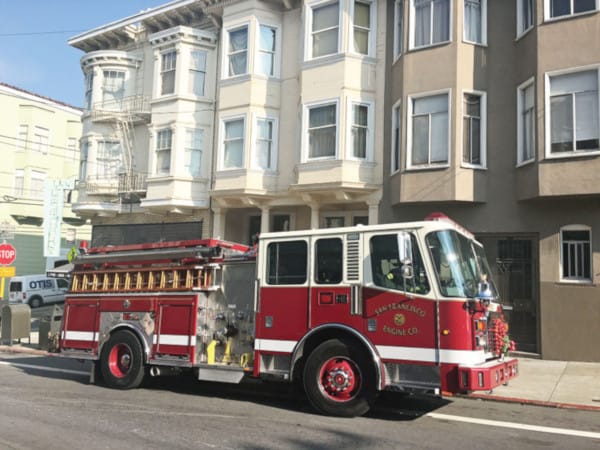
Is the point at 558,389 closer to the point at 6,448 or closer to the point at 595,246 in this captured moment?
the point at 595,246

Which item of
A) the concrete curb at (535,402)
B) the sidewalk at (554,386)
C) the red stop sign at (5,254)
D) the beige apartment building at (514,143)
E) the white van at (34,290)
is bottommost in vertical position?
the concrete curb at (535,402)

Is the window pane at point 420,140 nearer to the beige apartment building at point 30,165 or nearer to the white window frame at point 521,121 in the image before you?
the white window frame at point 521,121

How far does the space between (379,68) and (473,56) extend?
2.88 metres

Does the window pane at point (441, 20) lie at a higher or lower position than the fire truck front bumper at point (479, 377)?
higher

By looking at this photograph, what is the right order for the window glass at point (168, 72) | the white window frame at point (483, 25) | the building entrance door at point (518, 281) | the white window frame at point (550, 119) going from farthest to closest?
1. the window glass at point (168, 72)
2. the white window frame at point (483, 25)
3. the building entrance door at point (518, 281)
4. the white window frame at point (550, 119)

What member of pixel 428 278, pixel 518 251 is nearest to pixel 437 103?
pixel 518 251

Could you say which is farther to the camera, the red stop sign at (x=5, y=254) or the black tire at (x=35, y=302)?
the black tire at (x=35, y=302)

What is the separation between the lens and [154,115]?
2088 centimetres

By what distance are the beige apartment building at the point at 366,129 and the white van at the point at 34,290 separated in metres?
10.8

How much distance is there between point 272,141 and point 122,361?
10086 mm

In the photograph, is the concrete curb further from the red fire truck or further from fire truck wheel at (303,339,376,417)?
fire truck wheel at (303,339,376,417)

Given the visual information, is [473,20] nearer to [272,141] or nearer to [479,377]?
[272,141]

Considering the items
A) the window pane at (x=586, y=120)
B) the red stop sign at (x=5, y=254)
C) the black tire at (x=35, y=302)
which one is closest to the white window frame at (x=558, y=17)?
the window pane at (x=586, y=120)

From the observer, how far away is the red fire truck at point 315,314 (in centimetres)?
729
